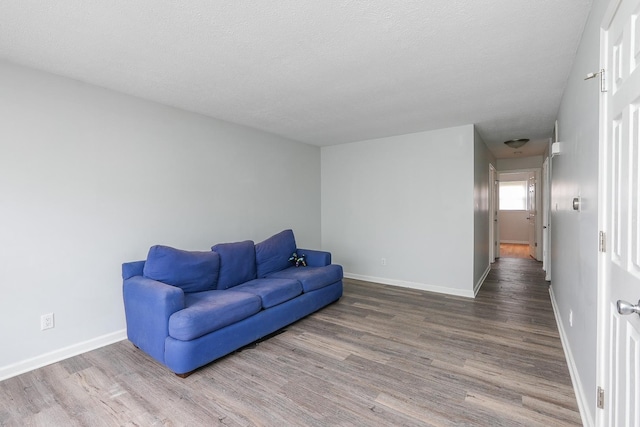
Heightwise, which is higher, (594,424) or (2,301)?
(2,301)

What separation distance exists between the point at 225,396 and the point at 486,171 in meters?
5.51

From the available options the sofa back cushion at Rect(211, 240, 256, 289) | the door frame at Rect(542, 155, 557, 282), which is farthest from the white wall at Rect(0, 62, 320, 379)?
the door frame at Rect(542, 155, 557, 282)

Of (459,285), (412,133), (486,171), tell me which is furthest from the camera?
(486,171)

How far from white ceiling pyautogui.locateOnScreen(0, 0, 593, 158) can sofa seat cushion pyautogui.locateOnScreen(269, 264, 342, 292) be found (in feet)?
6.39

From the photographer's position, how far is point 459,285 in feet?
13.8

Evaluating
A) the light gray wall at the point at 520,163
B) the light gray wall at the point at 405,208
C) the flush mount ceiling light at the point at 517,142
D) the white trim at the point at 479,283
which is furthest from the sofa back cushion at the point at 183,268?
the light gray wall at the point at 520,163

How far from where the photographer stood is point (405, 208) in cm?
464

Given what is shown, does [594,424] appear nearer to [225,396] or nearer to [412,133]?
[225,396]

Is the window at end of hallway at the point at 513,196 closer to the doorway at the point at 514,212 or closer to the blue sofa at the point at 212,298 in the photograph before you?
the doorway at the point at 514,212

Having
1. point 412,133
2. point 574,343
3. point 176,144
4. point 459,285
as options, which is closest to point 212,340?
point 176,144

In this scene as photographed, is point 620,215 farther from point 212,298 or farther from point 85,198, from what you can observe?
point 85,198

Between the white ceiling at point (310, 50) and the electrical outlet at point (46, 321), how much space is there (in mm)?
2031

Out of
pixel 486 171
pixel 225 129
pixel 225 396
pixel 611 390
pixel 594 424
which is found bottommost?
pixel 225 396

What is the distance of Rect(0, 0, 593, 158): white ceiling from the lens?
67.1 inches
